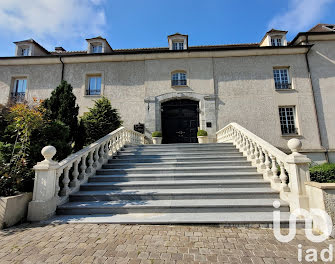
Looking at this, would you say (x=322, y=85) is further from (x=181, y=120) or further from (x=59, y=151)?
(x=59, y=151)

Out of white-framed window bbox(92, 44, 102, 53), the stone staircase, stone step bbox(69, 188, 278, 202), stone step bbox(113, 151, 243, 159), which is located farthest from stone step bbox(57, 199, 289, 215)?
white-framed window bbox(92, 44, 102, 53)

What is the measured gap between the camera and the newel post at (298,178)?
3.32 meters

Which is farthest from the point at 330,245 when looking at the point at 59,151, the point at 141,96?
the point at 141,96

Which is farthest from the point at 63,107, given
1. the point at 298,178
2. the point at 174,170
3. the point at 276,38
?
the point at 276,38

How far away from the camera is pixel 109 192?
4.19 m

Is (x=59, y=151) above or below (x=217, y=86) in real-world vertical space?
below

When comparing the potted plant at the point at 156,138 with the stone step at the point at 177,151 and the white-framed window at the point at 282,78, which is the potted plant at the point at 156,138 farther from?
the white-framed window at the point at 282,78

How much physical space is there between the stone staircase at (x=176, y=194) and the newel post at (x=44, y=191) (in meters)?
0.26

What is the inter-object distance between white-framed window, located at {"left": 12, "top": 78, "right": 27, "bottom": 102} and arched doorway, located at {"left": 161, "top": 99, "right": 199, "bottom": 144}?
9.20 m

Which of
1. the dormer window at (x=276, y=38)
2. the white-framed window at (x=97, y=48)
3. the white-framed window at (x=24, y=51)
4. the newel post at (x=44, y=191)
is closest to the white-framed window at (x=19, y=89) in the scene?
the white-framed window at (x=24, y=51)

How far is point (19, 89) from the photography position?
11.6m

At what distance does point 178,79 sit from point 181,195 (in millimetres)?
8953

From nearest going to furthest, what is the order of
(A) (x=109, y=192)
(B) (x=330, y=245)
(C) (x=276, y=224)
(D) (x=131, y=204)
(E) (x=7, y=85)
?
(B) (x=330, y=245) → (C) (x=276, y=224) → (D) (x=131, y=204) → (A) (x=109, y=192) → (E) (x=7, y=85)

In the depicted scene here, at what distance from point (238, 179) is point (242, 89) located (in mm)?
7937
